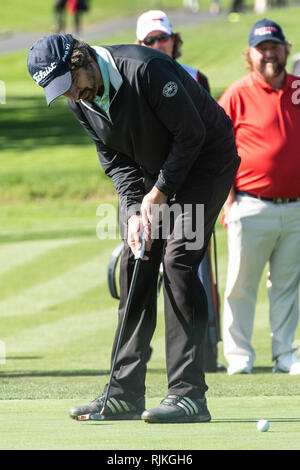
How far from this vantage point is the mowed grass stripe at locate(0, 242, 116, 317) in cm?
1003

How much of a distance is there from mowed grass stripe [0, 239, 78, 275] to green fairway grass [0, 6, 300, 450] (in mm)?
13

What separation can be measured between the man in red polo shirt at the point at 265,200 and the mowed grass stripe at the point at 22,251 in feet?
13.1

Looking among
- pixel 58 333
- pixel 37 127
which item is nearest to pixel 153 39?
pixel 58 333

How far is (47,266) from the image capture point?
11.1 metres

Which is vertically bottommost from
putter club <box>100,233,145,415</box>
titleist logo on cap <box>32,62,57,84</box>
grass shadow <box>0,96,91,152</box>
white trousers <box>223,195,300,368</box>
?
grass shadow <box>0,96,91,152</box>

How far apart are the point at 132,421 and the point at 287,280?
2.90 metres

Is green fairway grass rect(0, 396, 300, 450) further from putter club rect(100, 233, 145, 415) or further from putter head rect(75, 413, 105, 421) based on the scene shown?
putter club rect(100, 233, 145, 415)

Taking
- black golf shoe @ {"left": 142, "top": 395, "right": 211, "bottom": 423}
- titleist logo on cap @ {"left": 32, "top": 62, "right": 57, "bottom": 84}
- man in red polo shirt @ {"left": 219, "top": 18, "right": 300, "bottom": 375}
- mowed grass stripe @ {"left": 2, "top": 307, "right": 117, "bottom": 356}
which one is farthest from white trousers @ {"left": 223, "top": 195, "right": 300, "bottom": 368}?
titleist logo on cap @ {"left": 32, "top": 62, "right": 57, "bottom": 84}

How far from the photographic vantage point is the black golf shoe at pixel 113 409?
4.94 metres

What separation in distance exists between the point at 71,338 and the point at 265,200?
225cm

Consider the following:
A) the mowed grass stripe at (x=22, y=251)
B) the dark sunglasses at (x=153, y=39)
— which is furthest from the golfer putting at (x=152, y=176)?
the mowed grass stripe at (x=22, y=251)

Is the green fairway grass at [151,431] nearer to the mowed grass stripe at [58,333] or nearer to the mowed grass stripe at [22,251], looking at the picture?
the mowed grass stripe at [58,333]

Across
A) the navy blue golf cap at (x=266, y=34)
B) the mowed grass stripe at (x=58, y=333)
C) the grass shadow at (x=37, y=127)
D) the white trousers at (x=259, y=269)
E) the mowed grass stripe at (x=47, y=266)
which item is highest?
the navy blue golf cap at (x=266, y=34)

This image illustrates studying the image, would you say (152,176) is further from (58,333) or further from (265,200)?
(58,333)
